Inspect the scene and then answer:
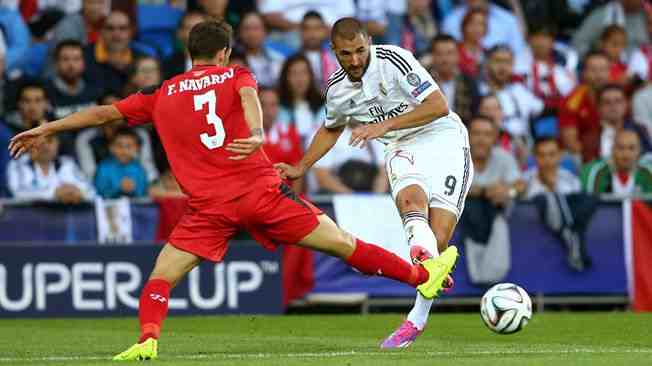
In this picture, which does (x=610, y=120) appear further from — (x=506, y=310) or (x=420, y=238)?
(x=420, y=238)

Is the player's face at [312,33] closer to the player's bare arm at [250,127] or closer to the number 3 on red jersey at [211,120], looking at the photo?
the number 3 on red jersey at [211,120]

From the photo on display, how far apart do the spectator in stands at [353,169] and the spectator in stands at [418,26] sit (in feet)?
8.32

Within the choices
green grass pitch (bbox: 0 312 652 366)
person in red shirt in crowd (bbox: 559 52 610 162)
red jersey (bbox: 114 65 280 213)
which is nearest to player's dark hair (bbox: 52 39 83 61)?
green grass pitch (bbox: 0 312 652 366)

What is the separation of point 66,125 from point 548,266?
743 cm

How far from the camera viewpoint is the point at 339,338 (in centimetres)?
1133

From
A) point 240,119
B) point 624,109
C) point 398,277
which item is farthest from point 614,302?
point 240,119

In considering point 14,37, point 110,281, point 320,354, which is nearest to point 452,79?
point 110,281

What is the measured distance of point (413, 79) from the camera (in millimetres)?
10141

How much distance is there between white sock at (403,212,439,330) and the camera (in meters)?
9.76

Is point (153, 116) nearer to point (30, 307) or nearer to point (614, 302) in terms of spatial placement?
point (30, 307)

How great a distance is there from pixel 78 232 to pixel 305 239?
6.06 metres

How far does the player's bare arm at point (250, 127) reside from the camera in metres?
8.52

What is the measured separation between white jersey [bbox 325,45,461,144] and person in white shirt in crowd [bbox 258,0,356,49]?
7.73 meters

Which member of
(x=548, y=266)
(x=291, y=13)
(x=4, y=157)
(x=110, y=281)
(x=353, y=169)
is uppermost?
(x=291, y=13)
